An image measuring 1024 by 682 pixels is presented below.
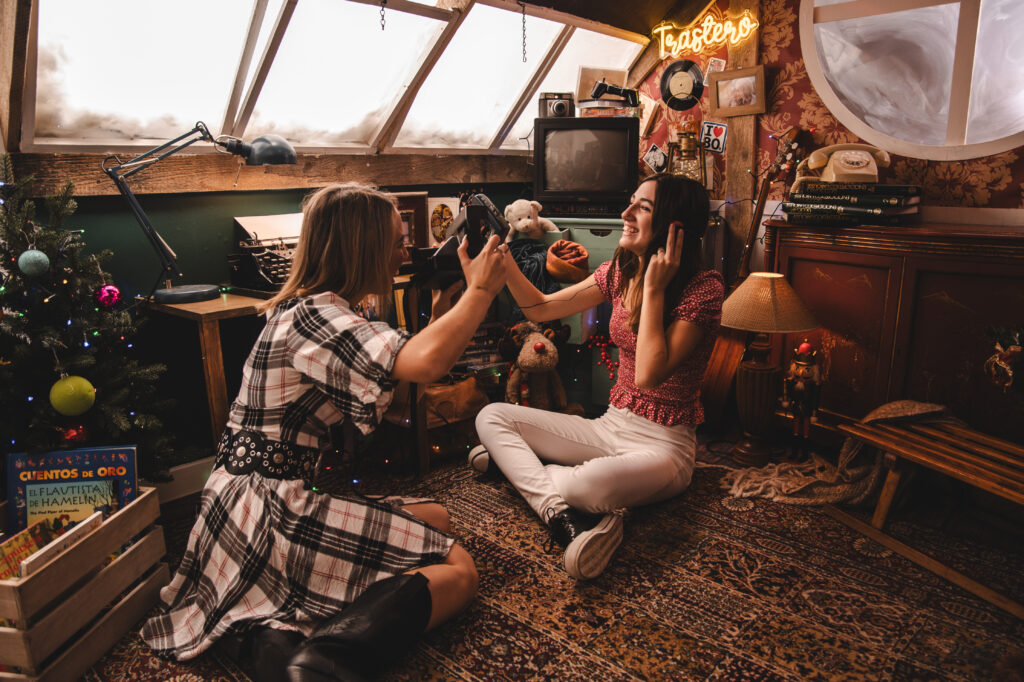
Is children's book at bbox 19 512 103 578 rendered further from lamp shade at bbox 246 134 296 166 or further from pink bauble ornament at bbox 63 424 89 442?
lamp shade at bbox 246 134 296 166

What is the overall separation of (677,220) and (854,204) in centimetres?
95

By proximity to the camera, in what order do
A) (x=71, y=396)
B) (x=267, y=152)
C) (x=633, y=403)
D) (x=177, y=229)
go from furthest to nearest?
(x=177, y=229)
(x=267, y=152)
(x=633, y=403)
(x=71, y=396)

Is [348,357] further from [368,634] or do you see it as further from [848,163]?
[848,163]

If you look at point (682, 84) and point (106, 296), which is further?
point (682, 84)

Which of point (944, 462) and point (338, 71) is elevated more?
point (338, 71)

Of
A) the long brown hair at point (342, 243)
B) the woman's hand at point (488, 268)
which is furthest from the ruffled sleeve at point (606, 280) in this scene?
the long brown hair at point (342, 243)

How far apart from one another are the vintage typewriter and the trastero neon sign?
2307mm

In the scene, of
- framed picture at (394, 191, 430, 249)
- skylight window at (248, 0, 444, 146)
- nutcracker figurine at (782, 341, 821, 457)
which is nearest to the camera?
nutcracker figurine at (782, 341, 821, 457)

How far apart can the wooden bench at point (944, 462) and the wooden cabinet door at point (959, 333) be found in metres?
0.13

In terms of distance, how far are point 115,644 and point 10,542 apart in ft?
1.18

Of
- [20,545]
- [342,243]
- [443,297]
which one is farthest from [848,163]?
[20,545]

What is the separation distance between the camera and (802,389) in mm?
2562

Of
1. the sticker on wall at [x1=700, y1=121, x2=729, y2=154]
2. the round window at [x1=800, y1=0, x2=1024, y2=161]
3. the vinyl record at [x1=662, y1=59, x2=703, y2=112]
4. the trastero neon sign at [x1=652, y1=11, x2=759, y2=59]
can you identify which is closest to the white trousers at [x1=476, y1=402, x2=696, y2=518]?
the round window at [x1=800, y1=0, x2=1024, y2=161]

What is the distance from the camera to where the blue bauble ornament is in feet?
5.70
